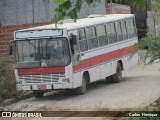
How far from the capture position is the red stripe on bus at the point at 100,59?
17.5 meters

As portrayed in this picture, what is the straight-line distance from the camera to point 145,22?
41.5m

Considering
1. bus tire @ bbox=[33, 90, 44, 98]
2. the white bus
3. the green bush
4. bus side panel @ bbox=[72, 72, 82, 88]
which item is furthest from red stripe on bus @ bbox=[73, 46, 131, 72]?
the green bush

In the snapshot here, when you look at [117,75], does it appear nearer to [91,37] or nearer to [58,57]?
[91,37]

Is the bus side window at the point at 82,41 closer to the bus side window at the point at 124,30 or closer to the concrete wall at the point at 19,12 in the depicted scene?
the bus side window at the point at 124,30

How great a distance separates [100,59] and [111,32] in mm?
1987

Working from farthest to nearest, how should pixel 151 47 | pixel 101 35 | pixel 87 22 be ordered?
pixel 101 35 < pixel 87 22 < pixel 151 47

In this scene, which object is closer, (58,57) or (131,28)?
(58,57)

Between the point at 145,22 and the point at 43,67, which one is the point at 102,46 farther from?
the point at 145,22

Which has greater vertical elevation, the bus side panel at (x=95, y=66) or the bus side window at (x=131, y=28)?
the bus side window at (x=131, y=28)

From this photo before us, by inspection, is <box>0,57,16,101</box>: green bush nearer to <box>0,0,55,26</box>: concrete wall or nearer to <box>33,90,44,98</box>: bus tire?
<box>33,90,44,98</box>: bus tire

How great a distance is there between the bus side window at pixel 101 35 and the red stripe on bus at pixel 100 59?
0.49m

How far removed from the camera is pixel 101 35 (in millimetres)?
19797

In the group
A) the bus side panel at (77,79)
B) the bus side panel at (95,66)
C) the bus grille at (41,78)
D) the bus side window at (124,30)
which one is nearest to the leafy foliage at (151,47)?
the bus side panel at (77,79)

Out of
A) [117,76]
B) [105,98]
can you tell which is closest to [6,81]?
[105,98]
